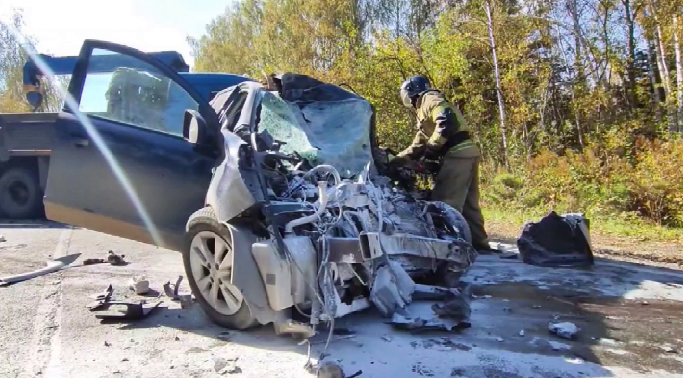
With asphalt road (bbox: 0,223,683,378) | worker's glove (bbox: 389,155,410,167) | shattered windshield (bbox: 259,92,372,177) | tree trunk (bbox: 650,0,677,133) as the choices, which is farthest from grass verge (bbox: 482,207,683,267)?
tree trunk (bbox: 650,0,677,133)

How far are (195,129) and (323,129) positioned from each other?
1.14 meters

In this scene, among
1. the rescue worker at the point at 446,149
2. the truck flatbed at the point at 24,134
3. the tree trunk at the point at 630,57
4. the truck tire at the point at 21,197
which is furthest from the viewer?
the tree trunk at the point at 630,57

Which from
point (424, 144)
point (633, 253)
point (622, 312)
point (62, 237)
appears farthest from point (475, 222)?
point (62, 237)

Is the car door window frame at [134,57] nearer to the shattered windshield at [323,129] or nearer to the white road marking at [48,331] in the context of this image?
the shattered windshield at [323,129]

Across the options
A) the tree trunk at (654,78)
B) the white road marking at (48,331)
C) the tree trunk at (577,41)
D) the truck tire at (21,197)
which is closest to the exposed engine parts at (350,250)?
the white road marking at (48,331)

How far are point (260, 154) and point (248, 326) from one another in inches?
43.4

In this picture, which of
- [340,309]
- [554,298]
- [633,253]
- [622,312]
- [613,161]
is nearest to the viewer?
[340,309]

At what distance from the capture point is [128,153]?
175 inches

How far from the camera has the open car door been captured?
14.0 feet

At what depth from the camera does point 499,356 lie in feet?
10.7

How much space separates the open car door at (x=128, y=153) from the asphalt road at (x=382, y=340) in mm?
628

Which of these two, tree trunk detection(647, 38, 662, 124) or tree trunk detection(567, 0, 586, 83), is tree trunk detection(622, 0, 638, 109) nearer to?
Result: tree trunk detection(647, 38, 662, 124)

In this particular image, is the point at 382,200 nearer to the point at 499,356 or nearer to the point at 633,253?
the point at 499,356

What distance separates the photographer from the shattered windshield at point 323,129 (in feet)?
14.0
